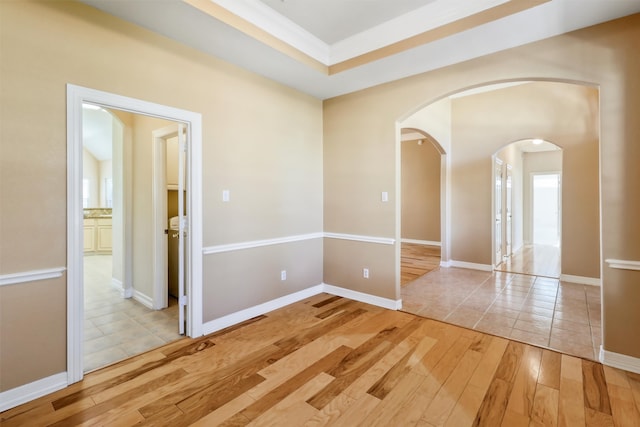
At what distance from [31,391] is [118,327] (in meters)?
1.13

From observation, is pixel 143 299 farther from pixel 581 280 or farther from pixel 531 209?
pixel 531 209

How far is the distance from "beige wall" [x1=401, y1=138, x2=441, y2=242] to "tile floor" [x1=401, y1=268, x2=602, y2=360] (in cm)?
326

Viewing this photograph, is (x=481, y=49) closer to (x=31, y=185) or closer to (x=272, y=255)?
(x=272, y=255)

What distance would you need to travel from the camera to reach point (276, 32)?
108 inches

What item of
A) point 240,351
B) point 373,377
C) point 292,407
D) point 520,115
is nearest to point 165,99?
point 240,351

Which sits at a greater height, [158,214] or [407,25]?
[407,25]

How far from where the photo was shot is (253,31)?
255 cm

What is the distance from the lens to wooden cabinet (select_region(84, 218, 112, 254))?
7320 mm

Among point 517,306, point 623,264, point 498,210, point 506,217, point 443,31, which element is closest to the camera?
point 623,264

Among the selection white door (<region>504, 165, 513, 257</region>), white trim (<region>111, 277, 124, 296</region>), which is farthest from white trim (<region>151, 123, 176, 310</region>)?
white door (<region>504, 165, 513, 257</region>)

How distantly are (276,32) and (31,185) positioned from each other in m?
2.26

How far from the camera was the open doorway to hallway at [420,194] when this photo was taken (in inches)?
322

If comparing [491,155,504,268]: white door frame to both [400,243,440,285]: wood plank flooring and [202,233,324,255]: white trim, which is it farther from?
[202,233,324,255]: white trim

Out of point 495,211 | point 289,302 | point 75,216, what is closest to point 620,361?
point 289,302
